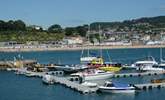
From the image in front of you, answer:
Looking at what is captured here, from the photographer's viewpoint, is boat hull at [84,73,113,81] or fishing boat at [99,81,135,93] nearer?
fishing boat at [99,81,135,93]

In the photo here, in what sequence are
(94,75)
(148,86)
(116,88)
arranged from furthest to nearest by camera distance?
1. (94,75)
2. (148,86)
3. (116,88)

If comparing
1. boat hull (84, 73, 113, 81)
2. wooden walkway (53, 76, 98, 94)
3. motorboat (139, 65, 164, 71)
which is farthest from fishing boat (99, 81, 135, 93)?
motorboat (139, 65, 164, 71)

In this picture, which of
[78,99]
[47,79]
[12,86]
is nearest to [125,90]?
[78,99]

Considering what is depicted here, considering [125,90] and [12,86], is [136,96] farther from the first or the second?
[12,86]

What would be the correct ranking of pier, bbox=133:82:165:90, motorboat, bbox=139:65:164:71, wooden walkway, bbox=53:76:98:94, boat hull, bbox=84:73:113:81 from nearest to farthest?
wooden walkway, bbox=53:76:98:94 → pier, bbox=133:82:165:90 → boat hull, bbox=84:73:113:81 → motorboat, bbox=139:65:164:71

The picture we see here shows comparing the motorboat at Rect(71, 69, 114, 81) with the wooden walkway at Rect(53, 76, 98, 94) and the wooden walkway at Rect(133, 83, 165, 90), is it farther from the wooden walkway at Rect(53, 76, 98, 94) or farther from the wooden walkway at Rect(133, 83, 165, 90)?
the wooden walkway at Rect(133, 83, 165, 90)

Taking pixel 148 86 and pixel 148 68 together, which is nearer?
pixel 148 86

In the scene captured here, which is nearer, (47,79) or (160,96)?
(160,96)

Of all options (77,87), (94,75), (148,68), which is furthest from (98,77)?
(148,68)

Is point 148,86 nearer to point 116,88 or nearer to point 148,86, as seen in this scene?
point 148,86

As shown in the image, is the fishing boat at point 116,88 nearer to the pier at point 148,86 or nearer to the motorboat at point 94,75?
the pier at point 148,86

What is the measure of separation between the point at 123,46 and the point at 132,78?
467ft

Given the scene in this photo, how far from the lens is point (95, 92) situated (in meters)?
43.7

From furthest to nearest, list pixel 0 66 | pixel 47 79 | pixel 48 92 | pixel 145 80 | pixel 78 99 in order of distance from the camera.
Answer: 1. pixel 0 66
2. pixel 145 80
3. pixel 47 79
4. pixel 48 92
5. pixel 78 99
